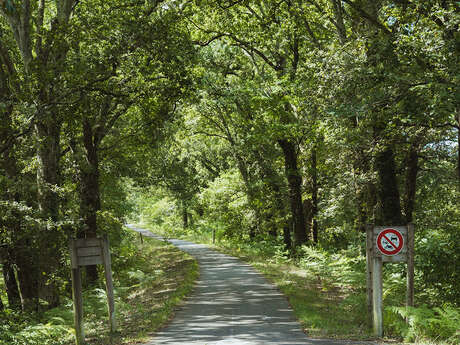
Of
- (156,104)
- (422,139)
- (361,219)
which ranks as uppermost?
(156,104)

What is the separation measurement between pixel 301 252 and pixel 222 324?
483 inches

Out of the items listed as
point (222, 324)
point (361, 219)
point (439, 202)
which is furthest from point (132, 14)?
point (439, 202)

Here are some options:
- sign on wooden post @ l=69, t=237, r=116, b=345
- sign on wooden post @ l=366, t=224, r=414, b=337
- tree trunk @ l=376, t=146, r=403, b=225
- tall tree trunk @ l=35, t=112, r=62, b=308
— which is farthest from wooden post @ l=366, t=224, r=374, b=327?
tall tree trunk @ l=35, t=112, r=62, b=308

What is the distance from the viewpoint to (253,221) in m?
26.2

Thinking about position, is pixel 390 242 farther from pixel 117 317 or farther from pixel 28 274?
pixel 28 274

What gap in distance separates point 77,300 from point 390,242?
5.97 metres

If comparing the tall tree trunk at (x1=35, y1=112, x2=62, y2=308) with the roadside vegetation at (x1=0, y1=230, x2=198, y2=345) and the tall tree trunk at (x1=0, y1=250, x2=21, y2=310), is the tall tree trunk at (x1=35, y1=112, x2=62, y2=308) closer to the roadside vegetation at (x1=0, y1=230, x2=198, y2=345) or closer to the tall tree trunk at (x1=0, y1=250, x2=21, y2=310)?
the roadside vegetation at (x1=0, y1=230, x2=198, y2=345)

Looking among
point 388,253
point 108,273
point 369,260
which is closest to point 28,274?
point 108,273

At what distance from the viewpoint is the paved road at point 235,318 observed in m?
7.56

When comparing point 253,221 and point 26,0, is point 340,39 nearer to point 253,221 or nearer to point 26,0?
point 26,0

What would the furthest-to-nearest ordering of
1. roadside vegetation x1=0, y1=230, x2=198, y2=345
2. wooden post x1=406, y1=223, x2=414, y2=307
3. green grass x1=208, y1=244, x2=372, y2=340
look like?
roadside vegetation x1=0, y1=230, x2=198, y2=345
green grass x1=208, y1=244, x2=372, y2=340
wooden post x1=406, y1=223, x2=414, y2=307

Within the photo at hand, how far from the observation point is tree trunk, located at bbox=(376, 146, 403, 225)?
1319 cm

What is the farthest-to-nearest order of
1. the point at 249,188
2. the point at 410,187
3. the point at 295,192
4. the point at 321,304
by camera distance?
1. the point at 249,188
2. the point at 295,192
3. the point at 410,187
4. the point at 321,304

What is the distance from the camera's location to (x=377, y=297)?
7.53 m
